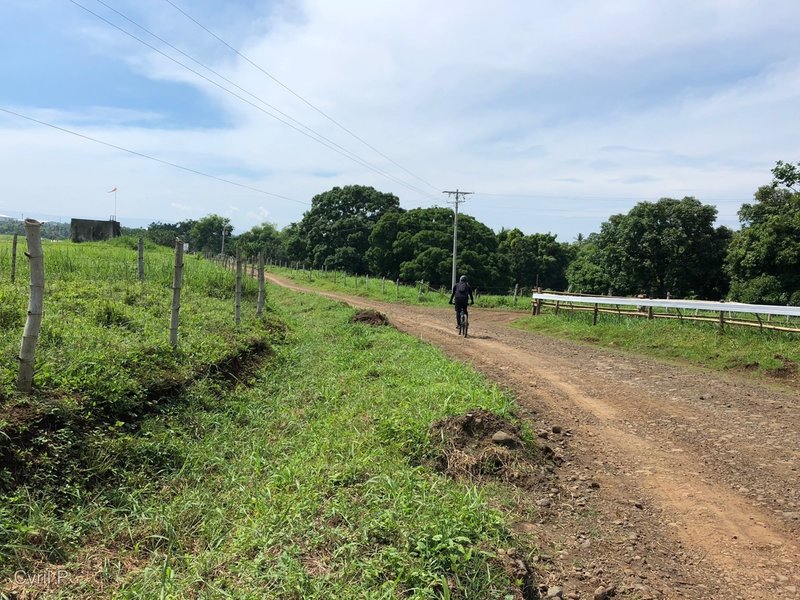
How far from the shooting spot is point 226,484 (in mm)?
4617

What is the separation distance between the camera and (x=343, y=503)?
12.5ft

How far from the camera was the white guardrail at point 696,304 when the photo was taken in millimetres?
11648

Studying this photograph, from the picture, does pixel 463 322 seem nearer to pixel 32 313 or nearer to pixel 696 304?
pixel 696 304

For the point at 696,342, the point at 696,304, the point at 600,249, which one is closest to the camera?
the point at 696,342

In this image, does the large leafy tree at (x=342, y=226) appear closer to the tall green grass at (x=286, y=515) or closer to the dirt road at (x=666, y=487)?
the dirt road at (x=666, y=487)

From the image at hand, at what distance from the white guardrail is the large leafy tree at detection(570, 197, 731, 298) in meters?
22.7

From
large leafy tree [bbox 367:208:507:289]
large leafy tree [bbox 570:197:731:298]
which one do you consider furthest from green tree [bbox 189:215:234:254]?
large leafy tree [bbox 570:197:731:298]

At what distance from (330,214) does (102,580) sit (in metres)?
56.7

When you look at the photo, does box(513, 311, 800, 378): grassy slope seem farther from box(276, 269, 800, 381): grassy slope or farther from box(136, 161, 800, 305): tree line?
box(136, 161, 800, 305): tree line

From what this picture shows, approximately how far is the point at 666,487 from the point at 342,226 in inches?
2105

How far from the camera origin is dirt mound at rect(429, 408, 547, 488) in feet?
15.6

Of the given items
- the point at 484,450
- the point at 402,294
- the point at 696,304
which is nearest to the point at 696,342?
the point at 696,304

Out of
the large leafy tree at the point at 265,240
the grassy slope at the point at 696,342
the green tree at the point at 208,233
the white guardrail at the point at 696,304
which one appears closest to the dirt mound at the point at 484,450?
the grassy slope at the point at 696,342

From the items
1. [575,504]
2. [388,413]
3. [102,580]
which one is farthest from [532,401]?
[102,580]
